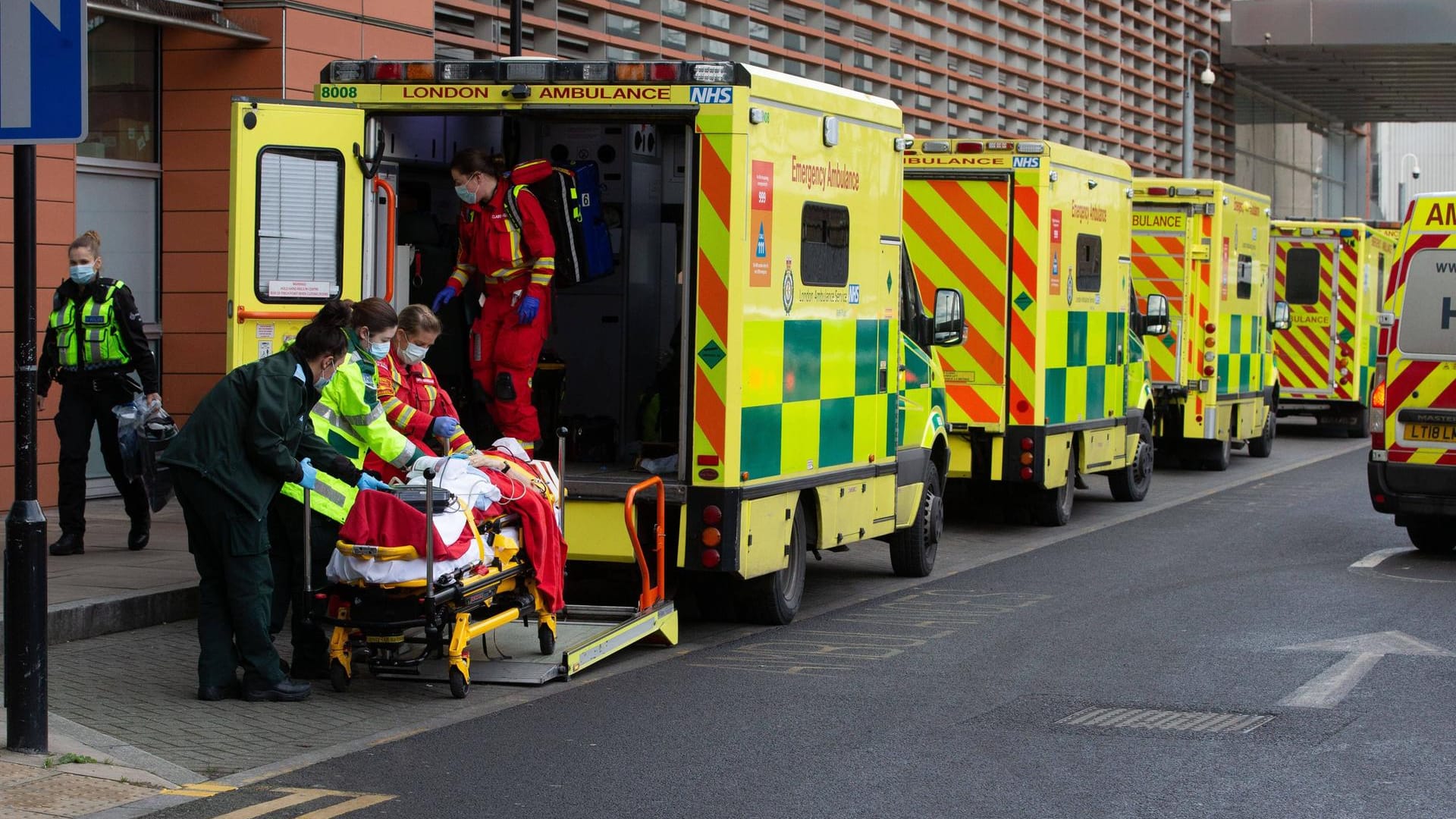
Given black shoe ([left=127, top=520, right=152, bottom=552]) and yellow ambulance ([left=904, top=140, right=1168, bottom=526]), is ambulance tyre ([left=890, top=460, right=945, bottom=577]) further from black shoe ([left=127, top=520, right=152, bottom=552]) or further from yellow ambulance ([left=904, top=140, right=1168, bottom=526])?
black shoe ([left=127, top=520, right=152, bottom=552])

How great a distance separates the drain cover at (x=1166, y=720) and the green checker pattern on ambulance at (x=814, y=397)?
7.56ft

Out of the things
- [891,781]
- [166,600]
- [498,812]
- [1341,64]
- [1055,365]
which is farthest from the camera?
[1341,64]

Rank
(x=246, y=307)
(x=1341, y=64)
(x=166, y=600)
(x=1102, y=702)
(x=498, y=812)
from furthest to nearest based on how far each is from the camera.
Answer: (x=1341, y=64), (x=166, y=600), (x=246, y=307), (x=1102, y=702), (x=498, y=812)

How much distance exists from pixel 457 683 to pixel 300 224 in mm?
2600

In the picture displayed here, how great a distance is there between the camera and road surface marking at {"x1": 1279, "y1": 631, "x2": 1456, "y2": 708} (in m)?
8.34

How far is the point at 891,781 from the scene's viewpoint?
6.77m

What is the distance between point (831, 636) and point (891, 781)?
3.28 m

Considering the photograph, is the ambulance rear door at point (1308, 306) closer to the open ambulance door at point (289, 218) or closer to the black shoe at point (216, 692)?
the open ambulance door at point (289, 218)

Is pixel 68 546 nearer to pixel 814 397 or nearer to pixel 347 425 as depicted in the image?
pixel 347 425

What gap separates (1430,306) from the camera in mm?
13344

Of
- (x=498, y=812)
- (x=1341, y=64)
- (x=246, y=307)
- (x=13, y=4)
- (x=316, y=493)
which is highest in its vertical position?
(x=1341, y=64)

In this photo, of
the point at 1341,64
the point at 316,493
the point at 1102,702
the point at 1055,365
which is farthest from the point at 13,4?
the point at 1341,64

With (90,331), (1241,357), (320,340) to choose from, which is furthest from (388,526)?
(1241,357)

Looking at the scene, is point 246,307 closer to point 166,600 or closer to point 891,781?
point 166,600
